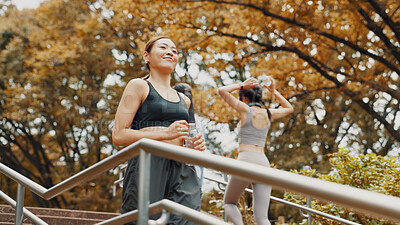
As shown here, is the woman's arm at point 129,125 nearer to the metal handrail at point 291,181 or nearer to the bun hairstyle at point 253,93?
the metal handrail at point 291,181

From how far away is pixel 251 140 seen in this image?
4.25 m

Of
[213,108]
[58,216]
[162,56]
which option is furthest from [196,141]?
[213,108]

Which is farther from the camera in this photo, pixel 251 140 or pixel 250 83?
pixel 250 83

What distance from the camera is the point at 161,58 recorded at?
112 inches

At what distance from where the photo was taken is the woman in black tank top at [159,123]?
2303mm

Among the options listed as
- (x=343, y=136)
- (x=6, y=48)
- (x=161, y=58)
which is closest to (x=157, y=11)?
(x=161, y=58)

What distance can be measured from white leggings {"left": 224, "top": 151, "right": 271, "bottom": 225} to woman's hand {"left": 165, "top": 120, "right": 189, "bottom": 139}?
142 centimetres

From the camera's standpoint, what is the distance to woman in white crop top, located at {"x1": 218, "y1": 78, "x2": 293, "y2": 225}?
398 cm

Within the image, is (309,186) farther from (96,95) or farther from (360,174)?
(96,95)

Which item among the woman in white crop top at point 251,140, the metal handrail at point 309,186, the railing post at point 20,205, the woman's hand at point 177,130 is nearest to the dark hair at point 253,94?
the woman in white crop top at point 251,140

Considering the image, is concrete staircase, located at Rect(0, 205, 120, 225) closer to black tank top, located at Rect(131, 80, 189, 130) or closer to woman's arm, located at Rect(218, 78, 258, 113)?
woman's arm, located at Rect(218, 78, 258, 113)

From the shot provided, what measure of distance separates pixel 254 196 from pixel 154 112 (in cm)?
170

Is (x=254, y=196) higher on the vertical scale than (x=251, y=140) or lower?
lower

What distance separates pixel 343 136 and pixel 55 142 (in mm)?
10888
